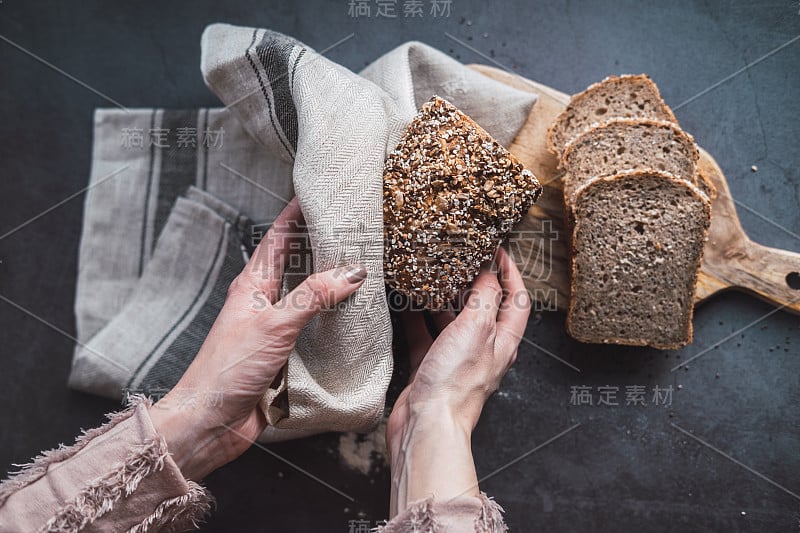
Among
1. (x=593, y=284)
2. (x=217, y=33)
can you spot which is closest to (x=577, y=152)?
(x=593, y=284)

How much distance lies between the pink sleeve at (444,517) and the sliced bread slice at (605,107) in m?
1.24

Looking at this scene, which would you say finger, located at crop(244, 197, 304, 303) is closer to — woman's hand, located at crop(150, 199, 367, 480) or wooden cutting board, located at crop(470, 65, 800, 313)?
woman's hand, located at crop(150, 199, 367, 480)

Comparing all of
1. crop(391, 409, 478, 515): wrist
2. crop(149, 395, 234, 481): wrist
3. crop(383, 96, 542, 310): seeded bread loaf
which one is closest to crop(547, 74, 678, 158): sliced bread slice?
crop(383, 96, 542, 310): seeded bread loaf

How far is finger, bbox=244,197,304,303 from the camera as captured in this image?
1849 mm

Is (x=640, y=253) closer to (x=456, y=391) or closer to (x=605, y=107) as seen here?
(x=605, y=107)

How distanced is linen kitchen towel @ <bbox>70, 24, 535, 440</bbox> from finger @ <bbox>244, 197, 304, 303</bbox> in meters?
0.06

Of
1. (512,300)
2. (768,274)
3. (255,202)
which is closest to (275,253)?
(255,202)

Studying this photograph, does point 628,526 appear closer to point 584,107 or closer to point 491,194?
point 491,194

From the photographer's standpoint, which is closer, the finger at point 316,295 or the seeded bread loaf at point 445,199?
the finger at point 316,295

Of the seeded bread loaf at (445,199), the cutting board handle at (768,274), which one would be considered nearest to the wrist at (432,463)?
the seeded bread loaf at (445,199)

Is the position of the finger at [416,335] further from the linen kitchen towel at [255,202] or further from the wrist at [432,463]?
the wrist at [432,463]

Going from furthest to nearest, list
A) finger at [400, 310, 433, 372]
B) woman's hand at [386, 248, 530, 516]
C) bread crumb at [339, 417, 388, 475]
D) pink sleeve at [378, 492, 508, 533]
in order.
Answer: bread crumb at [339, 417, 388, 475] → finger at [400, 310, 433, 372] → woman's hand at [386, 248, 530, 516] → pink sleeve at [378, 492, 508, 533]

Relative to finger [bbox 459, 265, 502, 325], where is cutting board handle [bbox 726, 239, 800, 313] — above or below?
above

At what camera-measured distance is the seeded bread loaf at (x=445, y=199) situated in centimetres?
176
